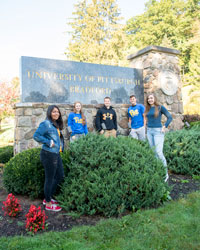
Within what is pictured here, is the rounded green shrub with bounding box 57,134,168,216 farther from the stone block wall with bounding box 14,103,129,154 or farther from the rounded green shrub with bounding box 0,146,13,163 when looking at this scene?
the rounded green shrub with bounding box 0,146,13,163

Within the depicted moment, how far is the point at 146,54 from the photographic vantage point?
7645 mm

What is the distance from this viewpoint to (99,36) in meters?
22.2

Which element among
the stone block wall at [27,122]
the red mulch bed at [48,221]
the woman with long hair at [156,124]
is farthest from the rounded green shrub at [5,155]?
the woman with long hair at [156,124]

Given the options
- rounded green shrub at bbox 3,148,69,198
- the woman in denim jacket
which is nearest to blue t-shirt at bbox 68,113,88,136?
rounded green shrub at bbox 3,148,69,198

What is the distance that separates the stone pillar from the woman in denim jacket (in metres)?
4.87

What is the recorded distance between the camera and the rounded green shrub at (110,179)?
121 inches

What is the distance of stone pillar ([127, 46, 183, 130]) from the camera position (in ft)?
24.6

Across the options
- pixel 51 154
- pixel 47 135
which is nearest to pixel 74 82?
pixel 47 135

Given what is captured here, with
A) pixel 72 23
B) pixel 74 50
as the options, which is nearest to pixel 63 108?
pixel 74 50

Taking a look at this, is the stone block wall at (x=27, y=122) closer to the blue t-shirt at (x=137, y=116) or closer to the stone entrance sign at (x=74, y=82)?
the stone entrance sign at (x=74, y=82)

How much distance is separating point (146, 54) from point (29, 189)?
19.2 ft

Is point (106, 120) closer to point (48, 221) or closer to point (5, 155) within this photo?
point (48, 221)

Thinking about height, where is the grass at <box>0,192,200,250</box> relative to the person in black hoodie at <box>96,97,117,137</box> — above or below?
below

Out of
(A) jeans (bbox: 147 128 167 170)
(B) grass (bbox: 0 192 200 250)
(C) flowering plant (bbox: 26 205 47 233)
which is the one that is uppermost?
(A) jeans (bbox: 147 128 167 170)
